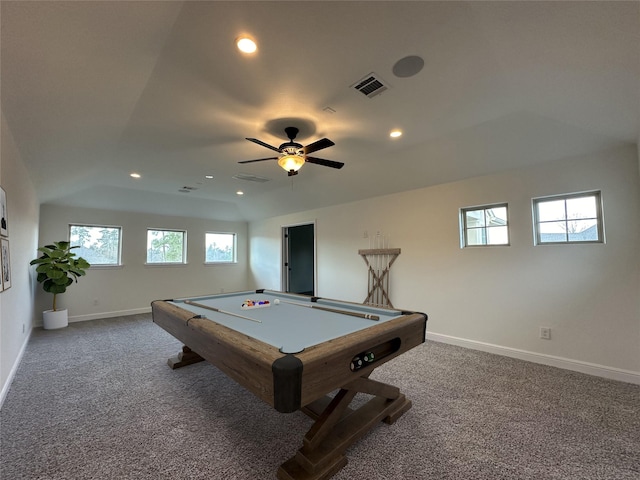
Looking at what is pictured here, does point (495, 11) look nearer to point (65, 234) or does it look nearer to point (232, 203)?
point (232, 203)

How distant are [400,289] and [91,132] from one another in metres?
4.22

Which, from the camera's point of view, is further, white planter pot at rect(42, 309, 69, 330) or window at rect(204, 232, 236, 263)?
window at rect(204, 232, 236, 263)

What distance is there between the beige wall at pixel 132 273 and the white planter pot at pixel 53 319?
37 cm

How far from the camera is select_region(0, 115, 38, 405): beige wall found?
228 cm

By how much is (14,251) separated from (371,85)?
389cm

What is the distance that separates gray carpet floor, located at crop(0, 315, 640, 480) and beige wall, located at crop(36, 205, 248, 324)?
8.47 ft

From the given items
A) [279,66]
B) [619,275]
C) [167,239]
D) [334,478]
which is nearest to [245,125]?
[279,66]

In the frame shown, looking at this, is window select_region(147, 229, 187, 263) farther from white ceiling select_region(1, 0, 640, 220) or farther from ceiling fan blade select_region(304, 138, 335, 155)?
ceiling fan blade select_region(304, 138, 335, 155)

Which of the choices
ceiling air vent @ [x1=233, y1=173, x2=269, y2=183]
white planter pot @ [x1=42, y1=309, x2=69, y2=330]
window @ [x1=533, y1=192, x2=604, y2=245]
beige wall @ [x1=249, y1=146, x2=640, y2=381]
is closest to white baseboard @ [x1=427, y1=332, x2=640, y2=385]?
beige wall @ [x1=249, y1=146, x2=640, y2=381]

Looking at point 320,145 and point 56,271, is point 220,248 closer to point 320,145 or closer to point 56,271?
point 56,271

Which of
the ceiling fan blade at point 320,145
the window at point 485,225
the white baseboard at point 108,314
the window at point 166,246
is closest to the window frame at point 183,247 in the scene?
the window at point 166,246

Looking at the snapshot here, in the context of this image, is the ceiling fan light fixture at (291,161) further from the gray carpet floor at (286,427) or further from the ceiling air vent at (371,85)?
the gray carpet floor at (286,427)

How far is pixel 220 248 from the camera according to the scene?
707 centimetres

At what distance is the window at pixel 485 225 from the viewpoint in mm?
3354
